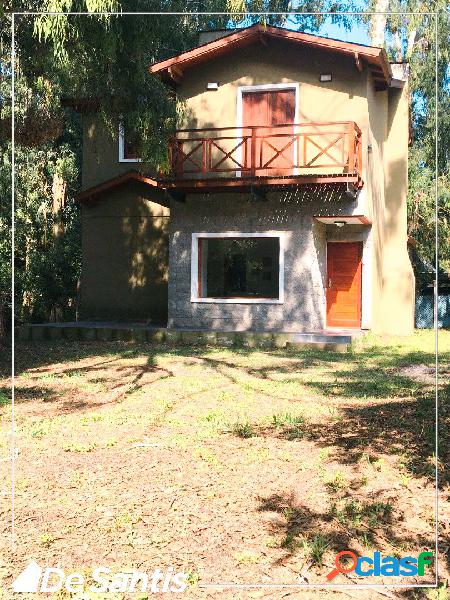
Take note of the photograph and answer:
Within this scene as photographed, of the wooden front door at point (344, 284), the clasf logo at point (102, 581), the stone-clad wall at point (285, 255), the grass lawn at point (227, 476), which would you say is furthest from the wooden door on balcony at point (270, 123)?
the clasf logo at point (102, 581)

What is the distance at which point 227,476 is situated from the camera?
16.5ft

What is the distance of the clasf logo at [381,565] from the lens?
3426 millimetres

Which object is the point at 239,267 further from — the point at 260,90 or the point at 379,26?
the point at 379,26

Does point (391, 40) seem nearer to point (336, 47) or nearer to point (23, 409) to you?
point (336, 47)

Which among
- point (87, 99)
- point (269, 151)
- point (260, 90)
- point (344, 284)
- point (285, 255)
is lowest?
point (344, 284)

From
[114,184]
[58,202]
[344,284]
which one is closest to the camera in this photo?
[344,284]

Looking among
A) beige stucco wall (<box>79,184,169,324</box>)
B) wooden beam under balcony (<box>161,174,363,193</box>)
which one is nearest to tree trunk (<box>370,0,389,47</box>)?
wooden beam under balcony (<box>161,174,363,193</box>)

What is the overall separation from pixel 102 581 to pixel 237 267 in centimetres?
1292

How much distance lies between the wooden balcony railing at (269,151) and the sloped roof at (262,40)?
151 centimetres

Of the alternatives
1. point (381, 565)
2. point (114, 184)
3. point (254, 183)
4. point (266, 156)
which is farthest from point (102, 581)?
point (114, 184)

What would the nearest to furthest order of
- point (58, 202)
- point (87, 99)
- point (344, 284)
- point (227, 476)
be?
point (227, 476), point (87, 99), point (344, 284), point (58, 202)

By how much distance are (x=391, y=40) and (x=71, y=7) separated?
2093 centimetres

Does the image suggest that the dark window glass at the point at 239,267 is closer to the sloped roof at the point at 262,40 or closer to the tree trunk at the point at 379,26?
the sloped roof at the point at 262,40

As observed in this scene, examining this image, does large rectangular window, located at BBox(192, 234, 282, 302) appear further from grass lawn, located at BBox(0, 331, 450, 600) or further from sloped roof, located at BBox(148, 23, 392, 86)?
grass lawn, located at BBox(0, 331, 450, 600)
